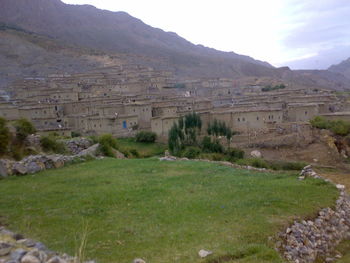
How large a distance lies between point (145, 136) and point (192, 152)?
278 inches

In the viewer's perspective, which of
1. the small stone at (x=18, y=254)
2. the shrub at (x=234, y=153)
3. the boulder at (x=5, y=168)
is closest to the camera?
the small stone at (x=18, y=254)

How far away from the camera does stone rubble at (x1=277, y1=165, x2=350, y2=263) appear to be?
6.70 metres

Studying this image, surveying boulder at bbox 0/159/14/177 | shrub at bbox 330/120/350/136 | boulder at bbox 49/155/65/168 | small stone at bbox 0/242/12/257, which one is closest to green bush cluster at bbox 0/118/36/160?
boulder at bbox 49/155/65/168

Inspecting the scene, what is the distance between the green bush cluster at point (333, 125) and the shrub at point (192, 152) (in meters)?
10.9

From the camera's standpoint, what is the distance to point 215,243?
244 inches

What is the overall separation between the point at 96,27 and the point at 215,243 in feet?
457

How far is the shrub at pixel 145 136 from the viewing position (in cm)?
3130

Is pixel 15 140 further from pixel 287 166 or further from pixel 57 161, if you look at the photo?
pixel 287 166

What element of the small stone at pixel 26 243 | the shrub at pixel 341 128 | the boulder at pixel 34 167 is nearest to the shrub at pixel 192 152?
the shrub at pixel 341 128

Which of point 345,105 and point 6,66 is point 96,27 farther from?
point 345,105

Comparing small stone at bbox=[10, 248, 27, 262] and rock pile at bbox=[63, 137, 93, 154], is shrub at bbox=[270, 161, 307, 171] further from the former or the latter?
small stone at bbox=[10, 248, 27, 262]

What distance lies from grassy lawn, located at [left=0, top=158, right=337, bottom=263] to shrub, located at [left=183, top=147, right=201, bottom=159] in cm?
1295

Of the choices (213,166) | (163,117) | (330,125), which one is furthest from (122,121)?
(213,166)

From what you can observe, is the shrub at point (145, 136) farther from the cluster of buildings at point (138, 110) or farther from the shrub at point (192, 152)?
the shrub at point (192, 152)
